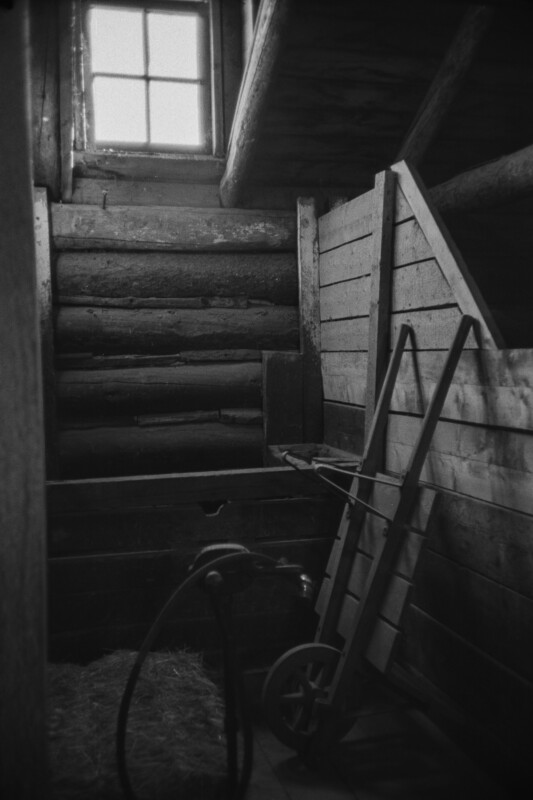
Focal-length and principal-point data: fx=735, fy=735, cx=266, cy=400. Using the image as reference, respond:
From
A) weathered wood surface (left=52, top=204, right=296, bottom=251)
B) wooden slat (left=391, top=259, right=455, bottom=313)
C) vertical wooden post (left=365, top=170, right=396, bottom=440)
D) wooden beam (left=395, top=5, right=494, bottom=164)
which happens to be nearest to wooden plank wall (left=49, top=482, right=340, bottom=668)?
vertical wooden post (left=365, top=170, right=396, bottom=440)

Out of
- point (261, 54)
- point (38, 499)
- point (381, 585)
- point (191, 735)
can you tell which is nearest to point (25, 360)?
point (38, 499)

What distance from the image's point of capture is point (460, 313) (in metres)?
2.93

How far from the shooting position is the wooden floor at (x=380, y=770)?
267 cm

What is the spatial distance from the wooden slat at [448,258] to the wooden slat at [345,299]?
618 millimetres

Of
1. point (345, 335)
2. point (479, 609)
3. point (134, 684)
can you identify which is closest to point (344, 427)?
point (345, 335)

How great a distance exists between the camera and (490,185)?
3.51 metres

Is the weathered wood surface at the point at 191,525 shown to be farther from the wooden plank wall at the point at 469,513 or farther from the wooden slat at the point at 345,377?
the wooden slat at the point at 345,377

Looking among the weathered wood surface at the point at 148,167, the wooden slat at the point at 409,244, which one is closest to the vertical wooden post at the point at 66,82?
the weathered wood surface at the point at 148,167

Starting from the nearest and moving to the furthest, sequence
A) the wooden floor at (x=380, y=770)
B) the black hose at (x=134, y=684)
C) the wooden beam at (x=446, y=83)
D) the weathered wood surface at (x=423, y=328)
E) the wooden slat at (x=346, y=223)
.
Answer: the black hose at (x=134, y=684) < the wooden floor at (x=380, y=770) < the weathered wood surface at (x=423, y=328) < the wooden beam at (x=446, y=83) < the wooden slat at (x=346, y=223)

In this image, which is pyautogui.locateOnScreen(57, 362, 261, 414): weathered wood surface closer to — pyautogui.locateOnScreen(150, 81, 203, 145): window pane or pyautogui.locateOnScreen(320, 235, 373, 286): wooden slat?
pyautogui.locateOnScreen(320, 235, 373, 286): wooden slat

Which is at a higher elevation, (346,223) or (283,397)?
(346,223)

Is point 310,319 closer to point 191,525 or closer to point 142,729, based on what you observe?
point 191,525

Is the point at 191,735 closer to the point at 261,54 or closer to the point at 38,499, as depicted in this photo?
the point at 38,499

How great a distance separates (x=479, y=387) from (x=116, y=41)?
3.50 meters
